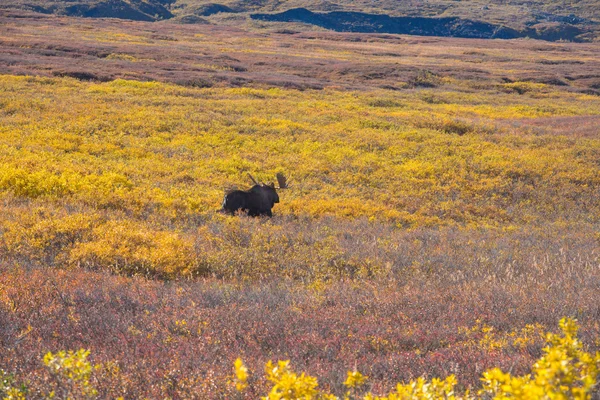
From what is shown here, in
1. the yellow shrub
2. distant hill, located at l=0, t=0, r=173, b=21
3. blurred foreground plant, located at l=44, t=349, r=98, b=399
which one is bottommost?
the yellow shrub

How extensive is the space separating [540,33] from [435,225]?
168 m

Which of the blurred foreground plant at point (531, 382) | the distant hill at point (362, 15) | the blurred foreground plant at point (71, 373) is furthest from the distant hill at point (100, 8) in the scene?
the blurred foreground plant at point (531, 382)

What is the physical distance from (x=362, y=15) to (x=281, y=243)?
597 ft

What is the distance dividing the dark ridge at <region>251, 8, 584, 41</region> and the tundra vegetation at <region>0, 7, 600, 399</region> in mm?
141834

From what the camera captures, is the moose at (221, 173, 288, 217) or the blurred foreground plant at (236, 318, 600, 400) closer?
the blurred foreground plant at (236, 318, 600, 400)

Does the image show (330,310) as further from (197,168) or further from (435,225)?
(197,168)

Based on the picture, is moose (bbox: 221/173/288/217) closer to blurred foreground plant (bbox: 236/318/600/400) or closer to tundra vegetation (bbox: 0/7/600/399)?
tundra vegetation (bbox: 0/7/600/399)

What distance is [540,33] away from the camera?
160 m

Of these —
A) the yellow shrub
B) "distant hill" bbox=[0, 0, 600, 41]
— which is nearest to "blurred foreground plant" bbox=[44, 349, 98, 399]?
the yellow shrub

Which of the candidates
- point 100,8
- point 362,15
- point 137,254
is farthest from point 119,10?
point 137,254

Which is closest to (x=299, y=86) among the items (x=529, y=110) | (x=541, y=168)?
(x=529, y=110)

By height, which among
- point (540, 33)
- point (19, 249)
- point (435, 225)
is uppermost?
point (540, 33)

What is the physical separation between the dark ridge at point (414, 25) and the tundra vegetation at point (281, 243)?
14183 cm

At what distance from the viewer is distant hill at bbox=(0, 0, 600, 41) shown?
154m
